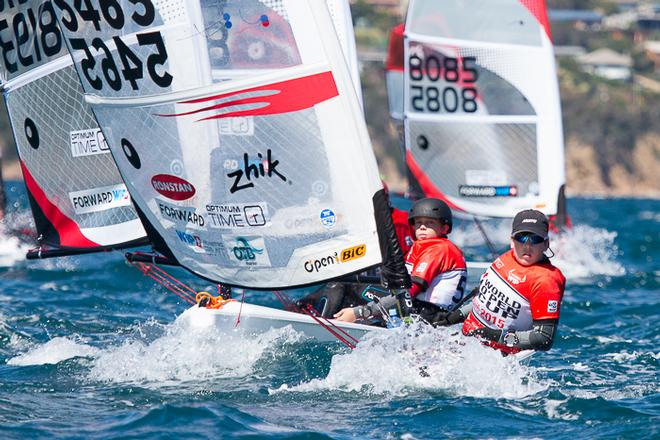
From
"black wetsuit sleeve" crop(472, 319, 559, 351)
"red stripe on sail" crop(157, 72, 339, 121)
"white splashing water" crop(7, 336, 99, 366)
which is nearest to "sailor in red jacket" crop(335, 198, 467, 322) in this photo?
"black wetsuit sleeve" crop(472, 319, 559, 351)

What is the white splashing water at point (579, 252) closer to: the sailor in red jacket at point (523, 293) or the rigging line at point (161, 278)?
the rigging line at point (161, 278)

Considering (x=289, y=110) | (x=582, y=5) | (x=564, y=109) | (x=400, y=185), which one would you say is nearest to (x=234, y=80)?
(x=289, y=110)

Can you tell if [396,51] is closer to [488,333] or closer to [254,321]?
[254,321]

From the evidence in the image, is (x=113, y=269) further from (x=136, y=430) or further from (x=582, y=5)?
(x=582, y=5)

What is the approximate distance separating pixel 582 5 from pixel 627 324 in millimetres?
90570

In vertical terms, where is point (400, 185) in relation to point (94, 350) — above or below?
below

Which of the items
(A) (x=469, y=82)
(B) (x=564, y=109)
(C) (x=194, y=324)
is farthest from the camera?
(B) (x=564, y=109)

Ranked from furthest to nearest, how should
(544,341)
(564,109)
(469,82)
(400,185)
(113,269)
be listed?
(564,109) → (400,185) → (469,82) → (113,269) → (544,341)

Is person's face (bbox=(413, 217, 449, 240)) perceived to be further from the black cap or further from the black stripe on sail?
the black cap

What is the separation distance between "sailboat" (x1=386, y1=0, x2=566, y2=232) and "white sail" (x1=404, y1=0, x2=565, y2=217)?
1cm

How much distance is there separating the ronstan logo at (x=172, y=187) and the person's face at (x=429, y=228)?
60.6 inches

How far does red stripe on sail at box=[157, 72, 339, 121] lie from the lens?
20.2 feet

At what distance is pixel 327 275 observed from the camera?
6434 millimetres

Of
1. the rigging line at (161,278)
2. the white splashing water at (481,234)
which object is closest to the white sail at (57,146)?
the rigging line at (161,278)
